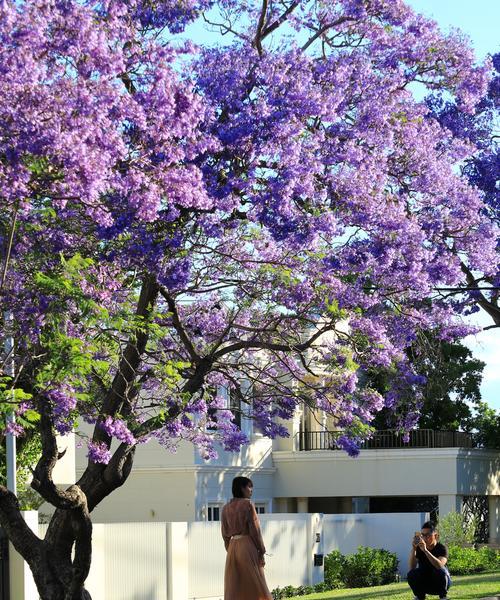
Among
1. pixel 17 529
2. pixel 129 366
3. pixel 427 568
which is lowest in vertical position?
pixel 427 568

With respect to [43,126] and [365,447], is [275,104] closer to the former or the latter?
[43,126]

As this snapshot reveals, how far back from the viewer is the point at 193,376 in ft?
60.4

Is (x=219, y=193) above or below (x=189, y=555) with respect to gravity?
above

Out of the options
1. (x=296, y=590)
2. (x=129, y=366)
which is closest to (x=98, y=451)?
(x=129, y=366)

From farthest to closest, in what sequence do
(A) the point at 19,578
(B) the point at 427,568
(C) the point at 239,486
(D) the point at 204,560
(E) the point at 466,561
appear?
(E) the point at 466,561
(D) the point at 204,560
(A) the point at 19,578
(B) the point at 427,568
(C) the point at 239,486

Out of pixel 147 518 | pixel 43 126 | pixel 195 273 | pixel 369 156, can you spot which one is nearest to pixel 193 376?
pixel 195 273

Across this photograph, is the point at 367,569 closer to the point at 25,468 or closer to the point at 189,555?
the point at 189,555

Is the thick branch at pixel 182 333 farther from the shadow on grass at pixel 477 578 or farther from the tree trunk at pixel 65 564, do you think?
the shadow on grass at pixel 477 578

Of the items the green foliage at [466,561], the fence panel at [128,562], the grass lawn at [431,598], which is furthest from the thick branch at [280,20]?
the green foliage at [466,561]

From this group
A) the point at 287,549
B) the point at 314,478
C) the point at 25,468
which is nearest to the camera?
the point at 287,549

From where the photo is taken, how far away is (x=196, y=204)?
48.2 ft

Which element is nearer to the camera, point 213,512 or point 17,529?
point 17,529

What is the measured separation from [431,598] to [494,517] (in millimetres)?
21906

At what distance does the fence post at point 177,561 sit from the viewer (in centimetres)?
2364
